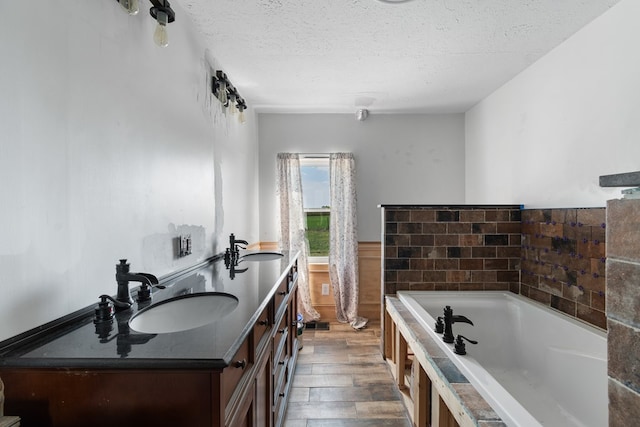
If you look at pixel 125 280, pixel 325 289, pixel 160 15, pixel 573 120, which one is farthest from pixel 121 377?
pixel 325 289

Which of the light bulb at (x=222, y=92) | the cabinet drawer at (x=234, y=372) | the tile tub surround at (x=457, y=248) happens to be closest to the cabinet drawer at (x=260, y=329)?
the cabinet drawer at (x=234, y=372)

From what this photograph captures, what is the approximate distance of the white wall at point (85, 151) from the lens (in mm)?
810

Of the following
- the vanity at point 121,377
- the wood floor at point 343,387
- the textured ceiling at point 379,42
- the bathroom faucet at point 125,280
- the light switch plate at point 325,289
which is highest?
the textured ceiling at point 379,42

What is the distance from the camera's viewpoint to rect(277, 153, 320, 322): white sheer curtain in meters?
3.50

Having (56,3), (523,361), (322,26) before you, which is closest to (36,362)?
(56,3)

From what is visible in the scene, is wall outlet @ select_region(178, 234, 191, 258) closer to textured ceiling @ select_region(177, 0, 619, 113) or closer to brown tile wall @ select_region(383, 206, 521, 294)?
textured ceiling @ select_region(177, 0, 619, 113)

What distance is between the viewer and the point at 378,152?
11.9 ft

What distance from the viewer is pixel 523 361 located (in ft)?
7.04

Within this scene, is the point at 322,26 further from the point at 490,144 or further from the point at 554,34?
the point at 490,144

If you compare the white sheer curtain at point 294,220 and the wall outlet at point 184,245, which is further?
the white sheer curtain at point 294,220

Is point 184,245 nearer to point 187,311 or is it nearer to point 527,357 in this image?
point 187,311

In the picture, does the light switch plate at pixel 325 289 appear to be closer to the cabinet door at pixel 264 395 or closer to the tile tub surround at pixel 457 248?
the tile tub surround at pixel 457 248

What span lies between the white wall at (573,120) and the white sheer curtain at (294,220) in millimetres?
2020

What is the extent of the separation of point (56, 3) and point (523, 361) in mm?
2987
